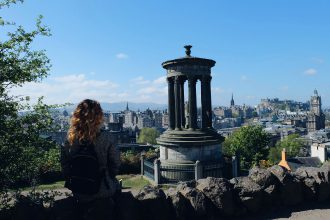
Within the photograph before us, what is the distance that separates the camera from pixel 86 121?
4656 millimetres

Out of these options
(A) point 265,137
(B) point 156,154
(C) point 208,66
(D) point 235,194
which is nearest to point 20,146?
Result: (D) point 235,194

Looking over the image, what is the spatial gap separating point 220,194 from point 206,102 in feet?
45.9

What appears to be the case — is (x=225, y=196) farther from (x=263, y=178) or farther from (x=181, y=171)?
(x=181, y=171)

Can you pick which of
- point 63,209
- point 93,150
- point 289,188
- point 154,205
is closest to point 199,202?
point 154,205

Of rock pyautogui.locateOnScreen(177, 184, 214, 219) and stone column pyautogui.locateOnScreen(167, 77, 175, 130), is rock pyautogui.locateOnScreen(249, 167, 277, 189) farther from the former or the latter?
stone column pyautogui.locateOnScreen(167, 77, 175, 130)

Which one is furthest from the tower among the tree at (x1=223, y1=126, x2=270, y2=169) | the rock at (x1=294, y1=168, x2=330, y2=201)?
the tree at (x1=223, y1=126, x2=270, y2=169)

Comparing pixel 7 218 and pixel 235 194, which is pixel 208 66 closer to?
pixel 235 194

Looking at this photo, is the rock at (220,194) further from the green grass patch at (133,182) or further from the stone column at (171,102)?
the stone column at (171,102)

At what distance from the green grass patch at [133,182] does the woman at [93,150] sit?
11.8m

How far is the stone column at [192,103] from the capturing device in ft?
62.9

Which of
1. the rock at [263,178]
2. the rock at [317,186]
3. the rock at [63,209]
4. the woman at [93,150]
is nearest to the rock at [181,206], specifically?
the woman at [93,150]

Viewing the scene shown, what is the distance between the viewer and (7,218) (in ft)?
18.1

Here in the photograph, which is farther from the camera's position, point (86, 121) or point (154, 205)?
point (154, 205)

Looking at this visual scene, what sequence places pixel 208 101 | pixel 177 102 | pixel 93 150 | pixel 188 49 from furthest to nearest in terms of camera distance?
pixel 208 101 → pixel 177 102 → pixel 188 49 → pixel 93 150
